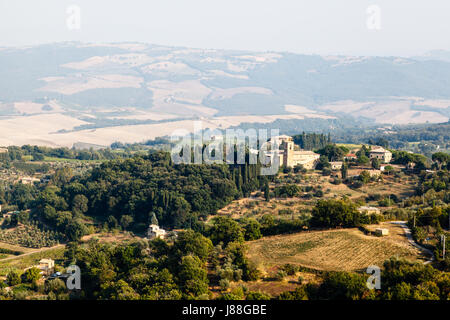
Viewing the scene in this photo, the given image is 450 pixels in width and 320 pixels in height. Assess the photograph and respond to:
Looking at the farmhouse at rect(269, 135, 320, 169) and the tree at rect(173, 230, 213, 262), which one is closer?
the tree at rect(173, 230, 213, 262)

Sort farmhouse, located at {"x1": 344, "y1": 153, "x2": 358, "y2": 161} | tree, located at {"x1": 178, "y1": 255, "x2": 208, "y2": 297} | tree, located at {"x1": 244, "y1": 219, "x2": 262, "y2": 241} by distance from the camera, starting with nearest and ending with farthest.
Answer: tree, located at {"x1": 178, "y1": 255, "x2": 208, "y2": 297}, tree, located at {"x1": 244, "y1": 219, "x2": 262, "y2": 241}, farmhouse, located at {"x1": 344, "y1": 153, "x2": 358, "y2": 161}

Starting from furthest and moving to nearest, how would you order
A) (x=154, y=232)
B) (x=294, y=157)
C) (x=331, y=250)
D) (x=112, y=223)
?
1. (x=294, y=157)
2. (x=112, y=223)
3. (x=154, y=232)
4. (x=331, y=250)

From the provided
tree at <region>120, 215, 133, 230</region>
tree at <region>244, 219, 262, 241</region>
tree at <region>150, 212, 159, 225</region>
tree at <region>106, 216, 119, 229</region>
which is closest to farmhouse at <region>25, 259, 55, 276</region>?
tree at <region>244, 219, 262, 241</region>

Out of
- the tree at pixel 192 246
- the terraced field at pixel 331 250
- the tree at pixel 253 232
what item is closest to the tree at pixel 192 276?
the tree at pixel 192 246

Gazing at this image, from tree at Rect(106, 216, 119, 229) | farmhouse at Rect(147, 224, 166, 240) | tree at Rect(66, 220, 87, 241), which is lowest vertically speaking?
tree at Rect(106, 216, 119, 229)

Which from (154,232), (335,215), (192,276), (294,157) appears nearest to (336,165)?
(294,157)

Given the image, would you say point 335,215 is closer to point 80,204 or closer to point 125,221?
point 125,221

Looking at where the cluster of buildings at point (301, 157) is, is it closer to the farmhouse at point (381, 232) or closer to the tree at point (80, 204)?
the tree at point (80, 204)

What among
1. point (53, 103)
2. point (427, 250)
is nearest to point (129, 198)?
point (427, 250)

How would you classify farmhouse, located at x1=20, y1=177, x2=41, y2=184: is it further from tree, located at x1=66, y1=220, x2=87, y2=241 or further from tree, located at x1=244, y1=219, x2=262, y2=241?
tree, located at x1=244, y1=219, x2=262, y2=241
